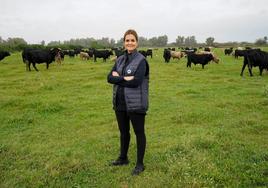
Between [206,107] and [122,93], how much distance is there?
6.53 m

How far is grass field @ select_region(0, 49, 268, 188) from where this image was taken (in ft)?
19.0

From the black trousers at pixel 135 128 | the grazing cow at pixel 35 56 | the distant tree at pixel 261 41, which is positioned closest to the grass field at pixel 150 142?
the black trousers at pixel 135 128

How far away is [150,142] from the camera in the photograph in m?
7.86

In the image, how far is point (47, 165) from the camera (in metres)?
6.49

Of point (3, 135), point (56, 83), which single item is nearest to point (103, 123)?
point (3, 135)

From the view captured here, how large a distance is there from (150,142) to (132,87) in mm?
2706

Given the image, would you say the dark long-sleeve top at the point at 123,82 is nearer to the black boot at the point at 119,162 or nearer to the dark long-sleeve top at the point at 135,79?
the dark long-sleeve top at the point at 135,79

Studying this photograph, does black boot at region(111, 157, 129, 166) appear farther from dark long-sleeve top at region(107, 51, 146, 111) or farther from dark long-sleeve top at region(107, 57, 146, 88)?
dark long-sleeve top at region(107, 57, 146, 88)

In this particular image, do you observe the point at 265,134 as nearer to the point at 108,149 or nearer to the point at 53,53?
the point at 108,149

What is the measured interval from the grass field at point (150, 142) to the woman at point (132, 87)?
0.82 metres

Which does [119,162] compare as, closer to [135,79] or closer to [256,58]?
[135,79]

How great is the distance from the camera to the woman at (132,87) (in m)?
5.53

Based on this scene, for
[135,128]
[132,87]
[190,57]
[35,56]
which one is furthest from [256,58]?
[132,87]

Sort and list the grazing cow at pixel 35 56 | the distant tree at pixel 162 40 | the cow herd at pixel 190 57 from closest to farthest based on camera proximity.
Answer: the cow herd at pixel 190 57
the grazing cow at pixel 35 56
the distant tree at pixel 162 40
